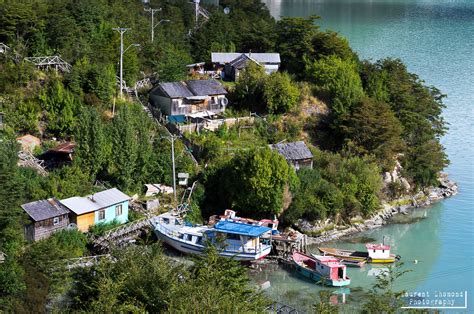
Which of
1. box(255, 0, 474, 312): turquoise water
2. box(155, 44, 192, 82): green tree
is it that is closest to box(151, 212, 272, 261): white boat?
box(255, 0, 474, 312): turquoise water

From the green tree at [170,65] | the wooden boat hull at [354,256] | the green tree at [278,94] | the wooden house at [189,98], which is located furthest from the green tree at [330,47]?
the wooden boat hull at [354,256]

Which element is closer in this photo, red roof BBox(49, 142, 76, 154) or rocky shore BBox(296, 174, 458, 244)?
red roof BBox(49, 142, 76, 154)

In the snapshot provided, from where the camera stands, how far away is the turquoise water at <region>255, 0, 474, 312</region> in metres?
22.4

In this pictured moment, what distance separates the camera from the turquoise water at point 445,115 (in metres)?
22.4

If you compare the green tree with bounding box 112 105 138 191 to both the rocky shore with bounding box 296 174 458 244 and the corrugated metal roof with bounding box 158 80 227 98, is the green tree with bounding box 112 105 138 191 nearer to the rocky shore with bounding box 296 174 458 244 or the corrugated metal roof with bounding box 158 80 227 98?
the corrugated metal roof with bounding box 158 80 227 98

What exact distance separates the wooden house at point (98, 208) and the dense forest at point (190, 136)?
564 millimetres

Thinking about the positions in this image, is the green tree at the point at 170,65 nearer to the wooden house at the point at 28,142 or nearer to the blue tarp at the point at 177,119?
the blue tarp at the point at 177,119

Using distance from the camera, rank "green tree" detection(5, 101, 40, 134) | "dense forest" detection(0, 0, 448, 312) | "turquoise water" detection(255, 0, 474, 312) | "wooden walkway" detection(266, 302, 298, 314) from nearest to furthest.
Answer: "wooden walkway" detection(266, 302, 298, 314)
"dense forest" detection(0, 0, 448, 312)
"turquoise water" detection(255, 0, 474, 312)
"green tree" detection(5, 101, 40, 134)

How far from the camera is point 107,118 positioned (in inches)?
1054

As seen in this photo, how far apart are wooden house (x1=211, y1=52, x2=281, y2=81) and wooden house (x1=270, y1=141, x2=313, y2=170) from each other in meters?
6.40

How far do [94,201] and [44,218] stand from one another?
72.7 inches

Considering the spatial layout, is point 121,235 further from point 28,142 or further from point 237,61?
point 237,61

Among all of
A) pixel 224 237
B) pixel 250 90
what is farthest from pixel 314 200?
pixel 250 90

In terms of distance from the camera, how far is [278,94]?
2936cm
